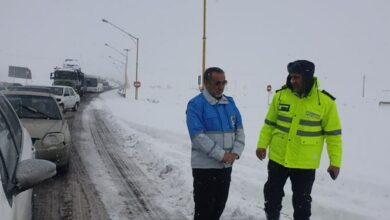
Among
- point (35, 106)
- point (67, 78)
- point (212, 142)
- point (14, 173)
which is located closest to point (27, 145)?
point (14, 173)

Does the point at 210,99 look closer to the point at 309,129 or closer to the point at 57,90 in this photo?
the point at 309,129

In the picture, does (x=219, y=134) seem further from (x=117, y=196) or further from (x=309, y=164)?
(x=117, y=196)

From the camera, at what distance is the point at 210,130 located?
4.41 meters

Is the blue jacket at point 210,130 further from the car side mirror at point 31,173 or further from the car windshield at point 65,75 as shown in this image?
the car windshield at point 65,75

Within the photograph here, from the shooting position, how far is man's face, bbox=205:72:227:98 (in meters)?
4.41

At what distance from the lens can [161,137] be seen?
14.7m

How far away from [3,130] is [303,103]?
3057 millimetres

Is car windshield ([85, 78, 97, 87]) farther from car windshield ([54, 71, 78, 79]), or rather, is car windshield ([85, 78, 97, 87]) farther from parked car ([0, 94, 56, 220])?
parked car ([0, 94, 56, 220])

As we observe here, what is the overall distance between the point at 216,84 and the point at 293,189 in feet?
5.23

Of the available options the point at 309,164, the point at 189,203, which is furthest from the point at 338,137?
the point at 189,203

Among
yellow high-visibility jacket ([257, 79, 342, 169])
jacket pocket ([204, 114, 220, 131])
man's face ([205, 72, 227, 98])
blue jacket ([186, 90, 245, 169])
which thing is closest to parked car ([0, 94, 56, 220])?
blue jacket ([186, 90, 245, 169])

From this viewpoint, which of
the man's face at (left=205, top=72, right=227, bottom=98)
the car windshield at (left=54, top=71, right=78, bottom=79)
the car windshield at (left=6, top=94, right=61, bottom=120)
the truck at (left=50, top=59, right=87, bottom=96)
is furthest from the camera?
the car windshield at (left=54, top=71, right=78, bottom=79)

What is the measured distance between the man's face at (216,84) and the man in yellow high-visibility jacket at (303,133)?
82 centimetres

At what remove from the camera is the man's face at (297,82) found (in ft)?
15.0
